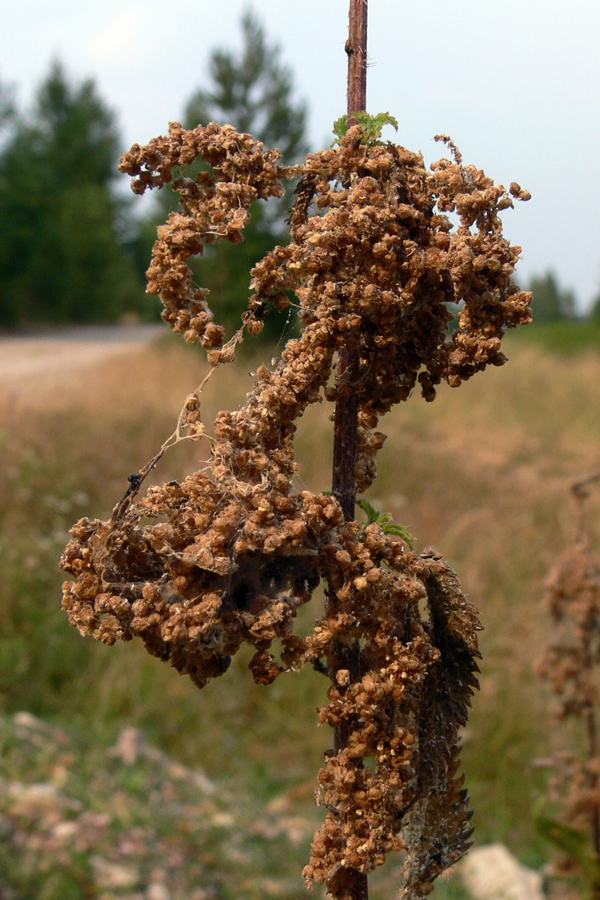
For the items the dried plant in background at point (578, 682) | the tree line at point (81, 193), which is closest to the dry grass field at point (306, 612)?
the dried plant in background at point (578, 682)

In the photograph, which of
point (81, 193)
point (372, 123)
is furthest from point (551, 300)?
point (372, 123)

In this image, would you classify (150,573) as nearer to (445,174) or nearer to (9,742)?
(445,174)

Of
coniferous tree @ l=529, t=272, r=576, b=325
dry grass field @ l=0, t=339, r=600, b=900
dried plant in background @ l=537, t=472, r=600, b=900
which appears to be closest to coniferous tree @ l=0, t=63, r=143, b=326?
dry grass field @ l=0, t=339, r=600, b=900

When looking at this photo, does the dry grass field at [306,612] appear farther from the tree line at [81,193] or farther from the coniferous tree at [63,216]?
the coniferous tree at [63,216]

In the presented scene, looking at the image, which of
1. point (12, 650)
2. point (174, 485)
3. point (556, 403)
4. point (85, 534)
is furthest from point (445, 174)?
point (556, 403)

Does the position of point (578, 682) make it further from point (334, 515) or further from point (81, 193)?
point (81, 193)

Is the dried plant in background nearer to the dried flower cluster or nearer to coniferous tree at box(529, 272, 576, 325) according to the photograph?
the dried flower cluster
